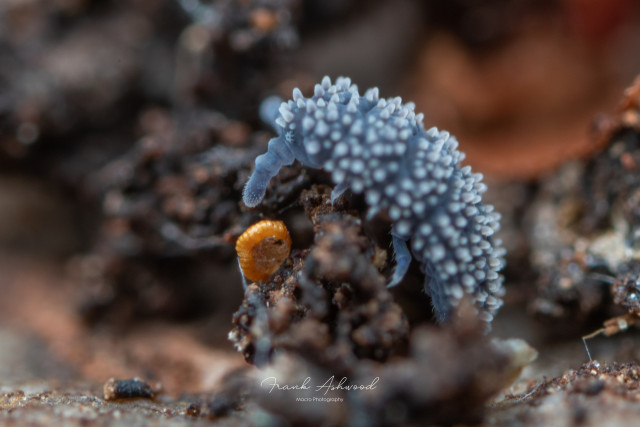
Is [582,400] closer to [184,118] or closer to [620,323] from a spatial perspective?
[620,323]

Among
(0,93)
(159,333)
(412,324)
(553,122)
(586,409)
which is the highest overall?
(0,93)

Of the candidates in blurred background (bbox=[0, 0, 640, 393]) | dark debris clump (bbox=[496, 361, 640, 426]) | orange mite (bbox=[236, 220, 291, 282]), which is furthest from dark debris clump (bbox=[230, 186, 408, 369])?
blurred background (bbox=[0, 0, 640, 393])

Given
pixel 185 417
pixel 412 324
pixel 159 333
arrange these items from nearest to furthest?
pixel 185 417 < pixel 412 324 < pixel 159 333

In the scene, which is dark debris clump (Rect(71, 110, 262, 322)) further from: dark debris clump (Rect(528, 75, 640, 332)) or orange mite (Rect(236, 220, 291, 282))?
dark debris clump (Rect(528, 75, 640, 332))

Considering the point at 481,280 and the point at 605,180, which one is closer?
the point at 481,280

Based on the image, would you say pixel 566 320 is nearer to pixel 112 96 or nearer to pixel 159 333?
pixel 159 333

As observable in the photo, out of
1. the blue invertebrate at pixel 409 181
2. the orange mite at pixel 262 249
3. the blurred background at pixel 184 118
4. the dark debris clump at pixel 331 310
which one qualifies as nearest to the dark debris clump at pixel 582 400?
the blue invertebrate at pixel 409 181

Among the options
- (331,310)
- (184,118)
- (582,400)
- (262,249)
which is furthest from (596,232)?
(184,118)

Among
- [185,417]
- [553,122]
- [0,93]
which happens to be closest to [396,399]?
[185,417]
